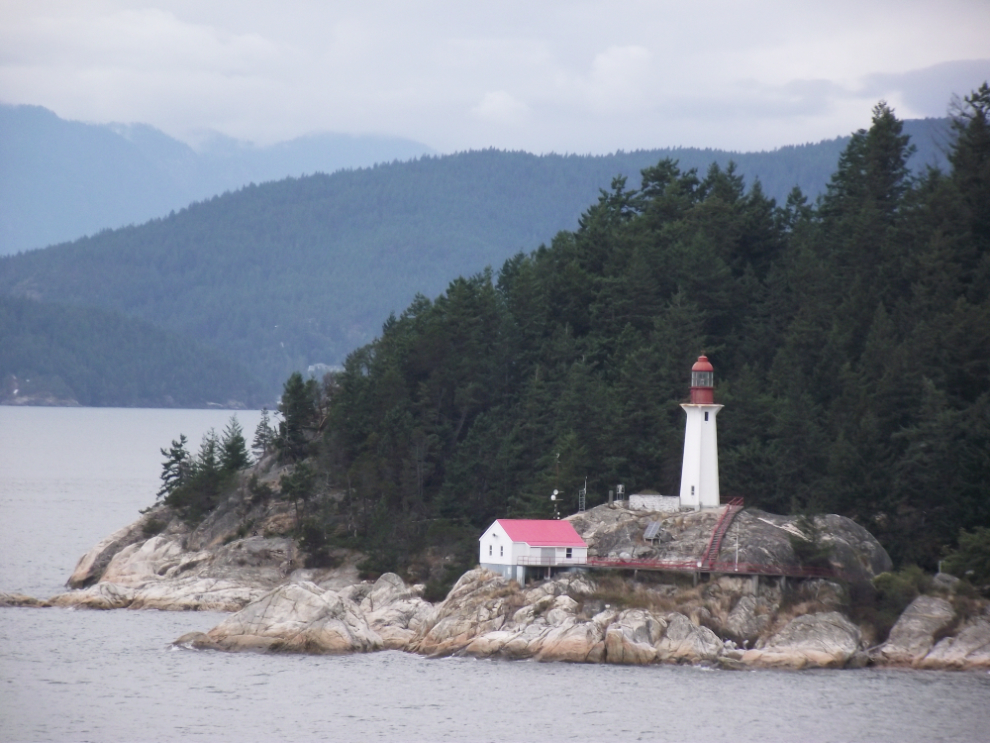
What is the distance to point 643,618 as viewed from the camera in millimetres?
42781

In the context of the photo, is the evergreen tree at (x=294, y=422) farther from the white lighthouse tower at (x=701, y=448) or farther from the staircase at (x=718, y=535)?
the staircase at (x=718, y=535)

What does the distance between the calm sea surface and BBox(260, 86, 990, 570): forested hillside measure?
9741 mm

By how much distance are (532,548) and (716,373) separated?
18488 millimetres

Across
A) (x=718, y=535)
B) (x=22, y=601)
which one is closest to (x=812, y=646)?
(x=718, y=535)

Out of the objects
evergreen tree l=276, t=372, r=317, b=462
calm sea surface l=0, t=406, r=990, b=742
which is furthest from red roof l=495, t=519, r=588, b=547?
evergreen tree l=276, t=372, r=317, b=462

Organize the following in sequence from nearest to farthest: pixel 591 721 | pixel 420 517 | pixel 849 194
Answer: pixel 591 721 → pixel 420 517 → pixel 849 194

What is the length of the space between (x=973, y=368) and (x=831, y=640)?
524 inches

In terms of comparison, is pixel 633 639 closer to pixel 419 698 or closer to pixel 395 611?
pixel 419 698

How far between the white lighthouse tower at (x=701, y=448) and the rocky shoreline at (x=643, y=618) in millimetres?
1089

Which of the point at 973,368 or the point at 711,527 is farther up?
the point at 973,368

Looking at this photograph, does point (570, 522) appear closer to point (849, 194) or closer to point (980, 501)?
point (980, 501)

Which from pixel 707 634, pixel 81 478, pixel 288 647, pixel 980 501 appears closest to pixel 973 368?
pixel 980 501

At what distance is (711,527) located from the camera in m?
46.2

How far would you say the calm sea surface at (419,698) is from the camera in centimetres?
3516
